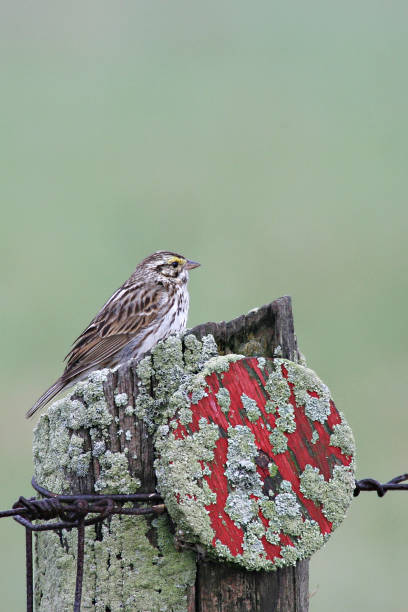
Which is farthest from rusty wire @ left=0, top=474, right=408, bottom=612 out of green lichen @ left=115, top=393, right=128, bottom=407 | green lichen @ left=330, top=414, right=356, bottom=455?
green lichen @ left=330, top=414, right=356, bottom=455

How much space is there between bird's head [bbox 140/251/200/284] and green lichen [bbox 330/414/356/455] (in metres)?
3.67

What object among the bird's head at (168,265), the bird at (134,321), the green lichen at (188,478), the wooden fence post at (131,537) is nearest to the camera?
the green lichen at (188,478)

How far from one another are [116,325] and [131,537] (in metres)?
3.26

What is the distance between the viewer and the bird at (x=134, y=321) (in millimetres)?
5617

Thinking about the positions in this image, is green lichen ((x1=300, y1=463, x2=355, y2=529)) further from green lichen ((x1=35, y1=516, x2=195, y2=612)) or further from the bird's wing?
the bird's wing

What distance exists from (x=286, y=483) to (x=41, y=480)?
2.10 feet

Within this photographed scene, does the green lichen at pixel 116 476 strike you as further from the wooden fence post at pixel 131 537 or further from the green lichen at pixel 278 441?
the green lichen at pixel 278 441

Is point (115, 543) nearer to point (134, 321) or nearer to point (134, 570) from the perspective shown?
point (134, 570)

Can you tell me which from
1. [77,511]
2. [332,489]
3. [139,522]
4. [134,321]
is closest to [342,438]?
[332,489]

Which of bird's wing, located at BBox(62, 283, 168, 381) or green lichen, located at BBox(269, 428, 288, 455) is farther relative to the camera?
bird's wing, located at BBox(62, 283, 168, 381)

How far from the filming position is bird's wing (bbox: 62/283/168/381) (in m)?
5.65

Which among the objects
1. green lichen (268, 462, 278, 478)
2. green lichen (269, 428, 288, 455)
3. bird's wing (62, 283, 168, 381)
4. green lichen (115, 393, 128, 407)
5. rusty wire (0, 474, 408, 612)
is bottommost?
rusty wire (0, 474, 408, 612)

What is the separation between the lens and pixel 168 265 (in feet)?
21.3

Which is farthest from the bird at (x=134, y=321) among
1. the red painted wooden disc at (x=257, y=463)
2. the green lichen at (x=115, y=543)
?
the red painted wooden disc at (x=257, y=463)
